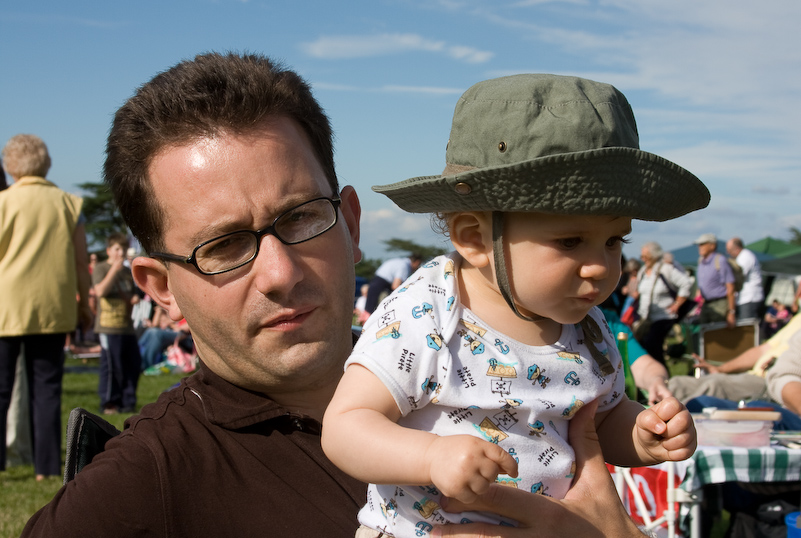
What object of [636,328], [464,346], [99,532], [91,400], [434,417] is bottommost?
[91,400]

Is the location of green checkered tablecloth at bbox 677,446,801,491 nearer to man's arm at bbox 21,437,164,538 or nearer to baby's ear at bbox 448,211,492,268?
baby's ear at bbox 448,211,492,268

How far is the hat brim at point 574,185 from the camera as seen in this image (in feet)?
4.61

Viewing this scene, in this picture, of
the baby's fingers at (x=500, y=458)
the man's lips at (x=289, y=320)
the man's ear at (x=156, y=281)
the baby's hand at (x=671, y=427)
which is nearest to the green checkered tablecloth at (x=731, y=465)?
the baby's hand at (x=671, y=427)

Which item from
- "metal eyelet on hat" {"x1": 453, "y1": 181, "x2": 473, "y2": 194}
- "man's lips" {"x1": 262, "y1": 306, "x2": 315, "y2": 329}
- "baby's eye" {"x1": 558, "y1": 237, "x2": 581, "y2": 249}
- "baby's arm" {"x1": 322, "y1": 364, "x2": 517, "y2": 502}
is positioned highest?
"metal eyelet on hat" {"x1": 453, "y1": 181, "x2": 473, "y2": 194}

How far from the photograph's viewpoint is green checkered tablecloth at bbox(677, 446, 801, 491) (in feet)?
12.6

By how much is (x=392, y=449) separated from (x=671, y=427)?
0.68 metres

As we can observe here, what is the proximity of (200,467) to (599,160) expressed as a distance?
1.13 meters

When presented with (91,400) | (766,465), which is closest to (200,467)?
(766,465)

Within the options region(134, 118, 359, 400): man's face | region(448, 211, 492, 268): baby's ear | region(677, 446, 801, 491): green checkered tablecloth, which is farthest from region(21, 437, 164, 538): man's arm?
region(677, 446, 801, 491): green checkered tablecloth

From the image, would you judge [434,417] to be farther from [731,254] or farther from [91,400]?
[731,254]

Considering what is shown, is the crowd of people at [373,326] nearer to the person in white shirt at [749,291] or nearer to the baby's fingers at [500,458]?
the baby's fingers at [500,458]

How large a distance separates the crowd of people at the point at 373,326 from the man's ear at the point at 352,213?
2 centimetres

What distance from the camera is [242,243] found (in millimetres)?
1849

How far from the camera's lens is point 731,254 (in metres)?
14.9
